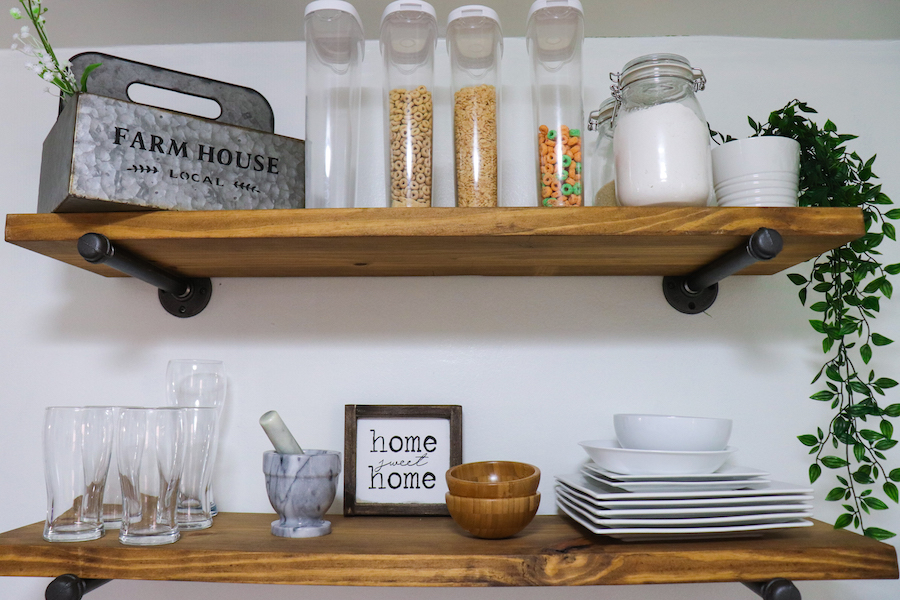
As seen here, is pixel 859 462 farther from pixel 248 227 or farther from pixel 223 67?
pixel 223 67

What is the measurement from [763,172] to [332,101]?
1.96ft

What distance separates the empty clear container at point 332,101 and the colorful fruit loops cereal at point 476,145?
0.48ft

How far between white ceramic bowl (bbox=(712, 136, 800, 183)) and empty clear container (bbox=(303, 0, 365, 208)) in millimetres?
522

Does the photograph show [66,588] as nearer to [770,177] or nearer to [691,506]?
[691,506]

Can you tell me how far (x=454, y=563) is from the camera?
0.72 metres

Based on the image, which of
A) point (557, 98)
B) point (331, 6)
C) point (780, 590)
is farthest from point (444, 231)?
point (780, 590)

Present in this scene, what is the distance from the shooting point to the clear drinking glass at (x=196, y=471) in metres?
0.84

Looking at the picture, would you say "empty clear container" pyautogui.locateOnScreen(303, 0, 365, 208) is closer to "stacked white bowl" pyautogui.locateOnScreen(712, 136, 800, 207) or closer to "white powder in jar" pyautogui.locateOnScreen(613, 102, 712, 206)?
"white powder in jar" pyautogui.locateOnScreen(613, 102, 712, 206)

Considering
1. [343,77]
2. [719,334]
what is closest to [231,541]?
[343,77]

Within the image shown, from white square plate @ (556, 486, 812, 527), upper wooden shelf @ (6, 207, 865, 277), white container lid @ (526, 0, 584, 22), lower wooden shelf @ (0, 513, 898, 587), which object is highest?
white container lid @ (526, 0, 584, 22)

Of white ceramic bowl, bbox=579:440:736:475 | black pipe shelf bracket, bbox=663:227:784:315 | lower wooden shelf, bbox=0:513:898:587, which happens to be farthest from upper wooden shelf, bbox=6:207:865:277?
lower wooden shelf, bbox=0:513:898:587

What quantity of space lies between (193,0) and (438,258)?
1.96ft

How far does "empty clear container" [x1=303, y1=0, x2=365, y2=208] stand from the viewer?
2.75 ft

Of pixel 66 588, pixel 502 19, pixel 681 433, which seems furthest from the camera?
pixel 502 19
